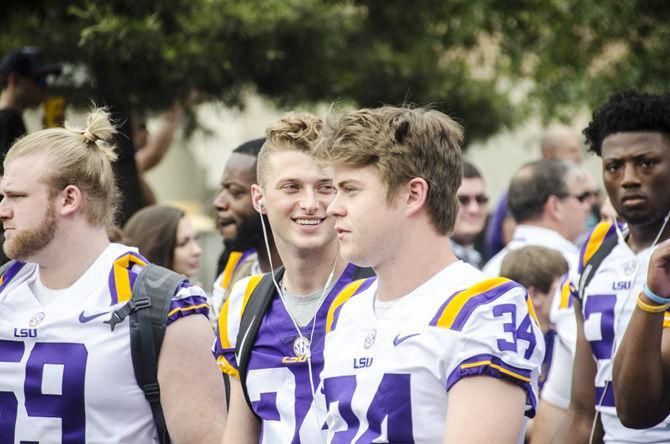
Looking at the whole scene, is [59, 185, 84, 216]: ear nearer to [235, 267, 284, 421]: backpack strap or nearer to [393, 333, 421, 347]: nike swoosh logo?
[235, 267, 284, 421]: backpack strap

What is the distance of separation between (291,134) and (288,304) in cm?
71

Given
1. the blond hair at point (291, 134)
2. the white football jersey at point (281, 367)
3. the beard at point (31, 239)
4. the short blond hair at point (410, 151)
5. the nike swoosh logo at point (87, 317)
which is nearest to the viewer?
the short blond hair at point (410, 151)

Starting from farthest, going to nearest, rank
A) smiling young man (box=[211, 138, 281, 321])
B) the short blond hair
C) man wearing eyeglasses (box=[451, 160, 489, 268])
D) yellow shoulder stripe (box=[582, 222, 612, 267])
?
man wearing eyeglasses (box=[451, 160, 489, 268]) < smiling young man (box=[211, 138, 281, 321]) < yellow shoulder stripe (box=[582, 222, 612, 267]) < the short blond hair

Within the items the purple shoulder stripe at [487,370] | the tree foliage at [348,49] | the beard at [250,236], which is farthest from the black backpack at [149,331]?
the tree foliage at [348,49]

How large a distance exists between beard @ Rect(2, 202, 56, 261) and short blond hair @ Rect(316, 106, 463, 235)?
1.46m

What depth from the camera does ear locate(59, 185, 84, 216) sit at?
15.4ft

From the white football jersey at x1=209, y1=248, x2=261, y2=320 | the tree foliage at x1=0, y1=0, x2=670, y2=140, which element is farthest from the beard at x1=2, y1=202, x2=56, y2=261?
Result: the tree foliage at x1=0, y1=0, x2=670, y2=140

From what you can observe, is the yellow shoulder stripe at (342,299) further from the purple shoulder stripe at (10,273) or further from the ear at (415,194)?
the purple shoulder stripe at (10,273)

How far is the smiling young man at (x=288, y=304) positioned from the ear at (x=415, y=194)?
877 millimetres

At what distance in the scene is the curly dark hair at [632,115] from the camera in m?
5.36

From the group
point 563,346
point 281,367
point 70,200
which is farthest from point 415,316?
point 563,346

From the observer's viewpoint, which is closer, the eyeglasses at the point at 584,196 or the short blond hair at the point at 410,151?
the short blond hair at the point at 410,151

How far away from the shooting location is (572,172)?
832 centimetres

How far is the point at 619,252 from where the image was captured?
536 cm
